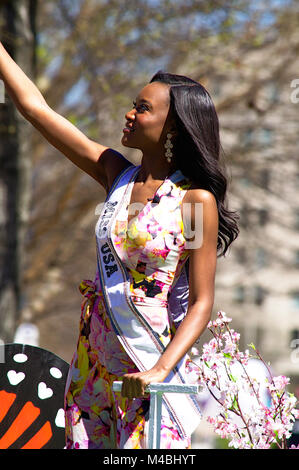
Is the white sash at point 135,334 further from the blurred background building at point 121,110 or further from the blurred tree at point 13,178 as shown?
the blurred tree at point 13,178

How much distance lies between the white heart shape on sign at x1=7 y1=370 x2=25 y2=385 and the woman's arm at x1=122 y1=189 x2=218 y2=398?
1064mm

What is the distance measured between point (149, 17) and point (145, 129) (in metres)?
9.31

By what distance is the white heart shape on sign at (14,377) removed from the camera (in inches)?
129

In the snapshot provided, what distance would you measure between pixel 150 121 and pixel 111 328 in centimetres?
71

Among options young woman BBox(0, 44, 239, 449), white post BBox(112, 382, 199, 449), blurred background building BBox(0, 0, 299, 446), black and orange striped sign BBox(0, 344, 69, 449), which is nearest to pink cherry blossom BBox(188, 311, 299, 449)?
young woman BBox(0, 44, 239, 449)

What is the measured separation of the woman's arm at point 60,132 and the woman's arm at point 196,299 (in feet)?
1.28

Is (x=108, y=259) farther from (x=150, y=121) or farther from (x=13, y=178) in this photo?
(x=13, y=178)

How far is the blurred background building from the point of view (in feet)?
32.9

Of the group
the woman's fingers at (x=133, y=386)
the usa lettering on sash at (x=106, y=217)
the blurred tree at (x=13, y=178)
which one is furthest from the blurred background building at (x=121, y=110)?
the woman's fingers at (x=133, y=386)

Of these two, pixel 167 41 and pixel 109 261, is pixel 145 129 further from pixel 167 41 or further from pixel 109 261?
pixel 167 41

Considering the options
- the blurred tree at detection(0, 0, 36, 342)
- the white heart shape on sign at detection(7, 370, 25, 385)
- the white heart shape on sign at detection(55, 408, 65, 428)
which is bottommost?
the white heart shape on sign at detection(55, 408, 65, 428)

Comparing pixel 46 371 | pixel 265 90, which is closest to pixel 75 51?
pixel 265 90

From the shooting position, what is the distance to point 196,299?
249cm

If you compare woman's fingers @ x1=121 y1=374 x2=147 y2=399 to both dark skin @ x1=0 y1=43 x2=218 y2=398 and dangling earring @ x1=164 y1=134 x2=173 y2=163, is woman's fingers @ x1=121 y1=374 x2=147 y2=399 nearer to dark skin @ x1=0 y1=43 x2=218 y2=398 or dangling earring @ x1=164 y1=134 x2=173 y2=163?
dark skin @ x1=0 y1=43 x2=218 y2=398
